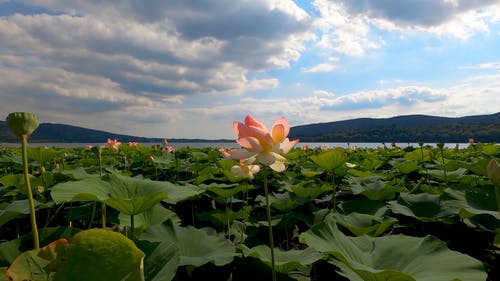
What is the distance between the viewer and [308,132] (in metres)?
80.8

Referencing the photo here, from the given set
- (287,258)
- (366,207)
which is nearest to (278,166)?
(287,258)

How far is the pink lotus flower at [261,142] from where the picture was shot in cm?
118

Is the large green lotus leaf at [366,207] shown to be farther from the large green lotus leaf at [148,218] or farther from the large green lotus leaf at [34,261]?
the large green lotus leaf at [34,261]

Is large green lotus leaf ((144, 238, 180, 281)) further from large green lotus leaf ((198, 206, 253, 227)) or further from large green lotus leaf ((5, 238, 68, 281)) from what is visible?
large green lotus leaf ((198, 206, 253, 227))

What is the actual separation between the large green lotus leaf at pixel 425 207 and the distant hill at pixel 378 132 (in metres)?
11.8

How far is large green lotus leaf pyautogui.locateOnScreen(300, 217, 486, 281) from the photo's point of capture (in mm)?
1154

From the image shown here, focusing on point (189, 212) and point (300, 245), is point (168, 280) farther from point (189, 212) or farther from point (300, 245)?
point (189, 212)

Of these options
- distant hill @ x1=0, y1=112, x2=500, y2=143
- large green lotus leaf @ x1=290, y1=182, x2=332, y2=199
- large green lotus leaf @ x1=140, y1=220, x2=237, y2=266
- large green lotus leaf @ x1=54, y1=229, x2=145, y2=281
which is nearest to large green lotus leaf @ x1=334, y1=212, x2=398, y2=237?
large green lotus leaf @ x1=290, y1=182, x2=332, y2=199

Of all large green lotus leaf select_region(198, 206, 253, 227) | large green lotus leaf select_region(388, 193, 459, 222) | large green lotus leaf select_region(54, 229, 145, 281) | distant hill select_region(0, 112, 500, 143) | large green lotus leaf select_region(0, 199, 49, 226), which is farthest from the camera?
distant hill select_region(0, 112, 500, 143)

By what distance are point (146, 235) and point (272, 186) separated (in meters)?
1.82

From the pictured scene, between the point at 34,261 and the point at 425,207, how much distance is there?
6.50 feet

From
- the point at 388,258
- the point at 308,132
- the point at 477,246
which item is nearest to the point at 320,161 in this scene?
the point at 477,246

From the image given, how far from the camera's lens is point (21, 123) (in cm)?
98

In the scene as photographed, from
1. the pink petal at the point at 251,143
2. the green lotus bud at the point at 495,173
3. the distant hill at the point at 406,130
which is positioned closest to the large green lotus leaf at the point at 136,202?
the pink petal at the point at 251,143
